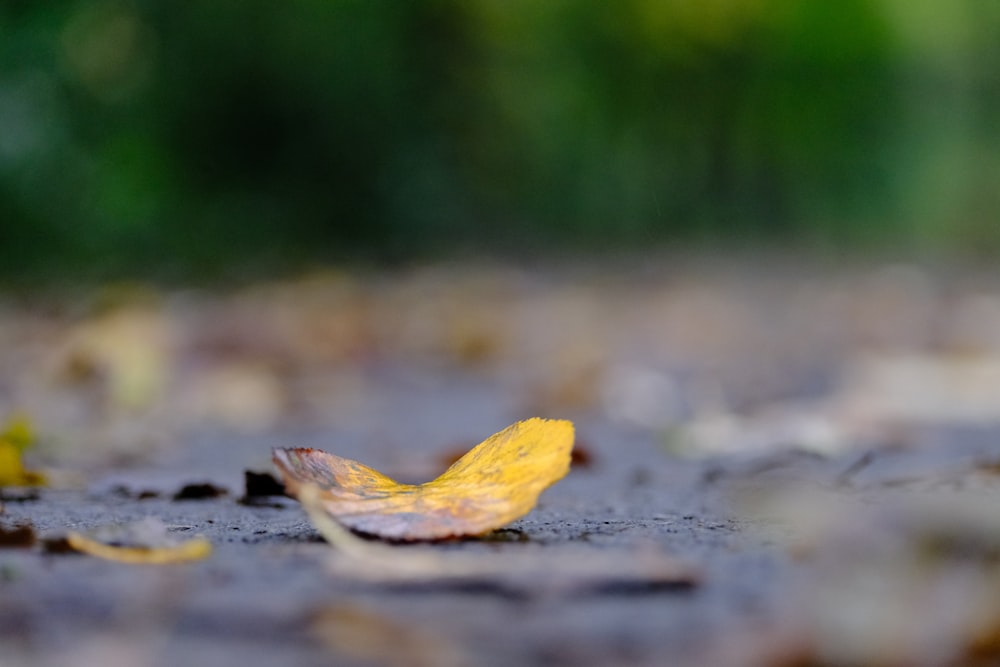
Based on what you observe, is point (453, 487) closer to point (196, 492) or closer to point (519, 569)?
point (519, 569)

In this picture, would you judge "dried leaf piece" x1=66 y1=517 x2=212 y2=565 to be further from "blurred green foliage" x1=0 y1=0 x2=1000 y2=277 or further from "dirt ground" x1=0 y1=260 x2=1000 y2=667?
"blurred green foliage" x1=0 y1=0 x2=1000 y2=277

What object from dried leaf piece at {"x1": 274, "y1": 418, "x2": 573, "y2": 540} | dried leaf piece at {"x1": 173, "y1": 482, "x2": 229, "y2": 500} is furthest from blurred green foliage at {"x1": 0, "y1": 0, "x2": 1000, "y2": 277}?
dried leaf piece at {"x1": 274, "y1": 418, "x2": 573, "y2": 540}

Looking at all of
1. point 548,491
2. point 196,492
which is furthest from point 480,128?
point 196,492

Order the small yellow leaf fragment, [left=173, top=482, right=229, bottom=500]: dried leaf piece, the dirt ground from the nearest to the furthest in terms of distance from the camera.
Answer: the dirt ground
the small yellow leaf fragment
[left=173, top=482, right=229, bottom=500]: dried leaf piece

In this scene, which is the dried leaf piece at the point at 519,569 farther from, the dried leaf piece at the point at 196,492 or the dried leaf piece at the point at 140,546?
the dried leaf piece at the point at 196,492

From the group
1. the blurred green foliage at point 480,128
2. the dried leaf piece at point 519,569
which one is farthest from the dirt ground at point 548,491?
the blurred green foliage at point 480,128

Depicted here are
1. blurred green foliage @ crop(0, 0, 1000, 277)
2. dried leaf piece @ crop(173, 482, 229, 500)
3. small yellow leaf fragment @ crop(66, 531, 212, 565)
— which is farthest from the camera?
blurred green foliage @ crop(0, 0, 1000, 277)
